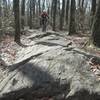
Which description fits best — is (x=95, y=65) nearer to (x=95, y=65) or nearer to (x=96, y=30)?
(x=95, y=65)

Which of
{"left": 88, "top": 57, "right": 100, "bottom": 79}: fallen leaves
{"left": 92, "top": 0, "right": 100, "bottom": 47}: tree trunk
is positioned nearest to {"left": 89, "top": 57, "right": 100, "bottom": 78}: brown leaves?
{"left": 88, "top": 57, "right": 100, "bottom": 79}: fallen leaves

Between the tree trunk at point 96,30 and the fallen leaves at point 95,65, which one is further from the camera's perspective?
the tree trunk at point 96,30

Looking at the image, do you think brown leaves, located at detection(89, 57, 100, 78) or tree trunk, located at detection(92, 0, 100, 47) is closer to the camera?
brown leaves, located at detection(89, 57, 100, 78)

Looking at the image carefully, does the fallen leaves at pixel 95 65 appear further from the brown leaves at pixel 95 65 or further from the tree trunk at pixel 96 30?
the tree trunk at pixel 96 30

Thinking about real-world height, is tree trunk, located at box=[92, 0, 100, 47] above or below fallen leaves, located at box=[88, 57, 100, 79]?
above

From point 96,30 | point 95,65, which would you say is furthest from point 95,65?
point 96,30

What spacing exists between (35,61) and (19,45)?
6136 mm

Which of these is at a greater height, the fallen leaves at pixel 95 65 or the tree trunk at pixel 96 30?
the tree trunk at pixel 96 30

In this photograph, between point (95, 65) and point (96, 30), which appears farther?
point (96, 30)

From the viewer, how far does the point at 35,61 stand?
8.79 m

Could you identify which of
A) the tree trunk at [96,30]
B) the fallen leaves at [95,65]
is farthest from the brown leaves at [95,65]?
A: the tree trunk at [96,30]

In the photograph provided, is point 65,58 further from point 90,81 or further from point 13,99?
point 13,99

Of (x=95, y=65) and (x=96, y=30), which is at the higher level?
(x=96, y=30)

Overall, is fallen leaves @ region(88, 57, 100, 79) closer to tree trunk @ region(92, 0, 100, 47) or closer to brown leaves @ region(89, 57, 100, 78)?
brown leaves @ region(89, 57, 100, 78)
